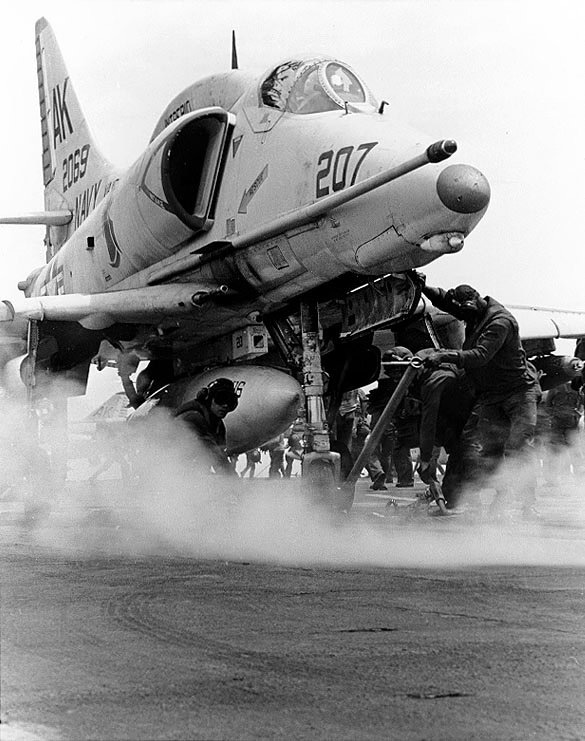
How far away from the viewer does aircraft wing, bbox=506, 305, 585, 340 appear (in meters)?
14.8

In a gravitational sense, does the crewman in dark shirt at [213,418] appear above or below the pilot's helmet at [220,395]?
below

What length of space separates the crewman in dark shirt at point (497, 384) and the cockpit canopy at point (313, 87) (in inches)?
74.5

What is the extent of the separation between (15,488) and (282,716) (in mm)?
9938

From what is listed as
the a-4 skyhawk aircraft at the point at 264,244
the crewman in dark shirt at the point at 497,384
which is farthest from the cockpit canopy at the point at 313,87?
the crewman in dark shirt at the point at 497,384

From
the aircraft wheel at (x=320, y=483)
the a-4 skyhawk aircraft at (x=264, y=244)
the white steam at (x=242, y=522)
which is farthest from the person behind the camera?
the aircraft wheel at (x=320, y=483)

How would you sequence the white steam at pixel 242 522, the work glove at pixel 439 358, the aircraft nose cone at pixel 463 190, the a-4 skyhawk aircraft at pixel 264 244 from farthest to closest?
the work glove at pixel 439 358 → the a-4 skyhawk aircraft at pixel 264 244 → the aircraft nose cone at pixel 463 190 → the white steam at pixel 242 522

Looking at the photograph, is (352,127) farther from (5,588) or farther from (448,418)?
(5,588)

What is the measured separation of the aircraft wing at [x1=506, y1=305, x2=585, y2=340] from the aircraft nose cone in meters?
6.07

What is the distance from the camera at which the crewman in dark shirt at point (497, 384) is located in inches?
407

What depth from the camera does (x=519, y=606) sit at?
193 inches

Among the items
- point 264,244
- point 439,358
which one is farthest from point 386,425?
point 264,244

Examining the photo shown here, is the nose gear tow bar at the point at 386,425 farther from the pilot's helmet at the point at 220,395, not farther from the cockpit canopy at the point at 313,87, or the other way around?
the cockpit canopy at the point at 313,87

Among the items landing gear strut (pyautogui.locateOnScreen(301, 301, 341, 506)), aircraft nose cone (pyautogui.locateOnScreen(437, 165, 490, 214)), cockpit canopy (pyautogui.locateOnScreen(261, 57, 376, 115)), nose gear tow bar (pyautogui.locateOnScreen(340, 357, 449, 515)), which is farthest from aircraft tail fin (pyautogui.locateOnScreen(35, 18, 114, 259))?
aircraft nose cone (pyautogui.locateOnScreen(437, 165, 490, 214))

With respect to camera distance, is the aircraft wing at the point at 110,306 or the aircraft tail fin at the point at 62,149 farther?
the aircraft tail fin at the point at 62,149
